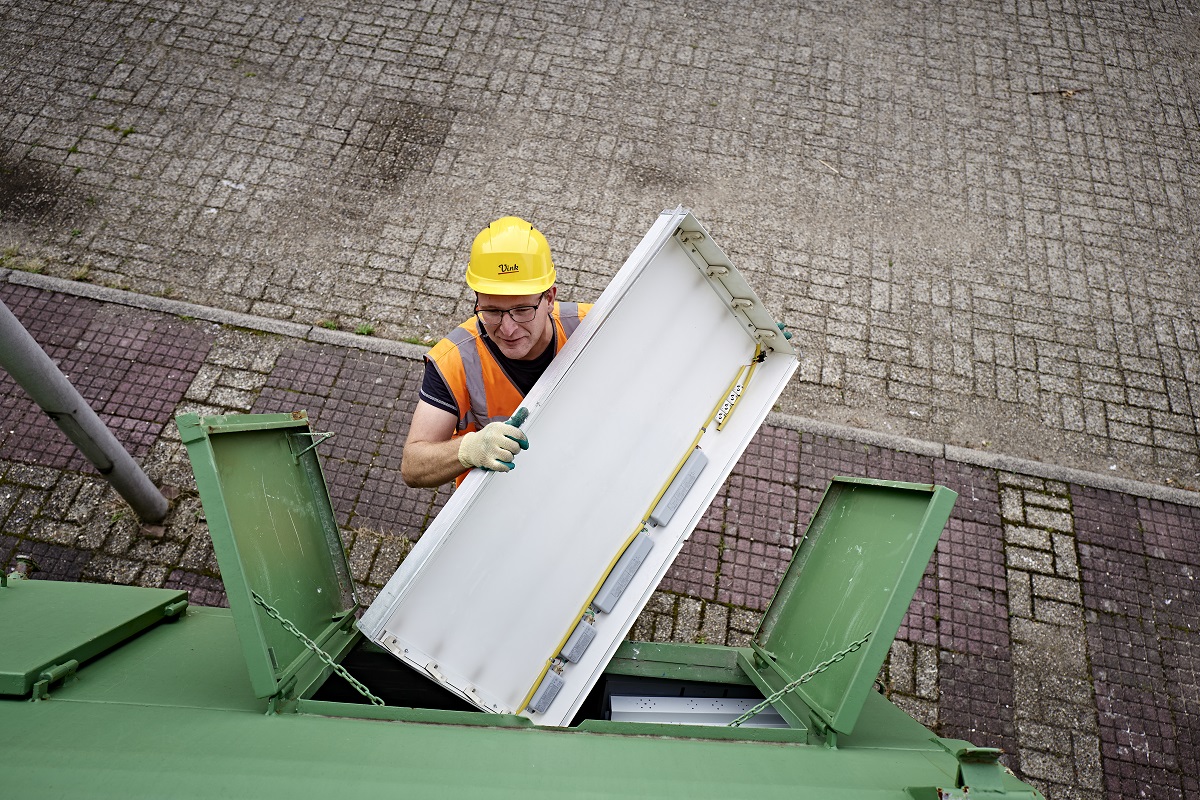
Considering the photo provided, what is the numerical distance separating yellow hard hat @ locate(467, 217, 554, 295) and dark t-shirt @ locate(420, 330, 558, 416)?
0.33 metres

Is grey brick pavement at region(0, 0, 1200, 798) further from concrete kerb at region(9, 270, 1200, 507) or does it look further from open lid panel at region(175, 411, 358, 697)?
open lid panel at region(175, 411, 358, 697)

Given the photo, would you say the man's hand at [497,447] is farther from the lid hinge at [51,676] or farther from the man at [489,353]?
the lid hinge at [51,676]

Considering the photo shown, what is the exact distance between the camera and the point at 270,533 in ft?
8.18

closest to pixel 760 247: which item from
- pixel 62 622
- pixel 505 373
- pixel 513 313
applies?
pixel 505 373

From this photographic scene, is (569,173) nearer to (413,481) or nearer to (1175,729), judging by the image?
(413,481)

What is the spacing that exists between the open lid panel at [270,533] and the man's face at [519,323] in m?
0.80

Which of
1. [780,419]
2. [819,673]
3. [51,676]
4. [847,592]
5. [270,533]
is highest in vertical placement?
[780,419]

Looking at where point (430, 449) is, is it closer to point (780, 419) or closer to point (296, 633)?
point (296, 633)

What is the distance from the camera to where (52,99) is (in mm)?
6629

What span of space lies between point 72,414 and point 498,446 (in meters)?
2.59

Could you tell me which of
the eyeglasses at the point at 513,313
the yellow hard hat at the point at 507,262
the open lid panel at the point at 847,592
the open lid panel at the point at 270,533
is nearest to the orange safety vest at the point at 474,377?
the eyeglasses at the point at 513,313

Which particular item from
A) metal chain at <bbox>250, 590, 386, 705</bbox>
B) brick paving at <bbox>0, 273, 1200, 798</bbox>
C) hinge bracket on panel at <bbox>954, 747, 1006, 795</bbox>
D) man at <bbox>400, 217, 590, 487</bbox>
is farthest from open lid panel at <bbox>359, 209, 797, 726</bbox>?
brick paving at <bbox>0, 273, 1200, 798</bbox>

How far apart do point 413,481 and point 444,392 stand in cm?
37

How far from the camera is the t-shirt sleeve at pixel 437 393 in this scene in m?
3.04
